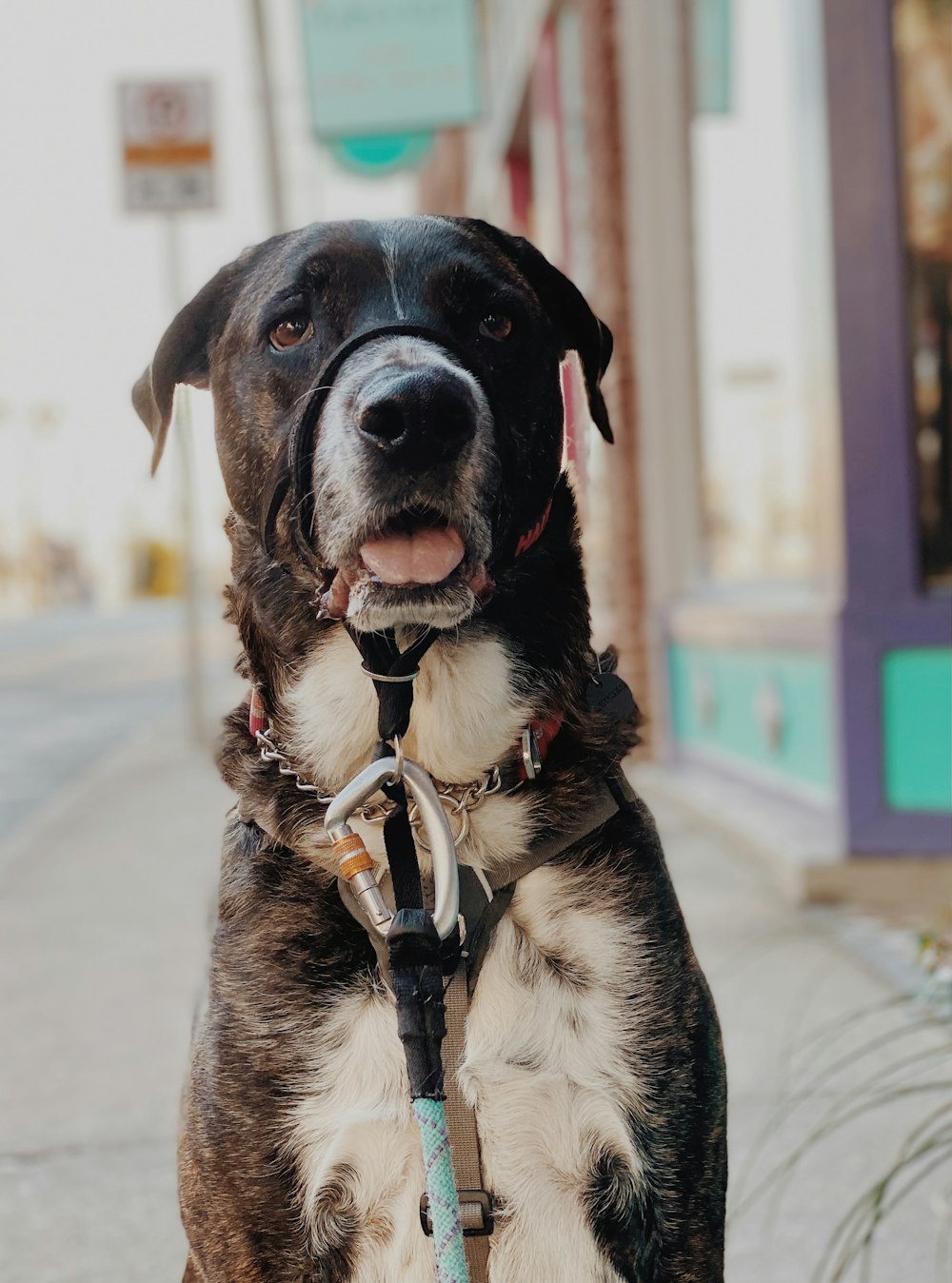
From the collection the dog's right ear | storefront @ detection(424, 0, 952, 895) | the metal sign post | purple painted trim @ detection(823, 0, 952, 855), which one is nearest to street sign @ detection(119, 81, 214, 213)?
the metal sign post

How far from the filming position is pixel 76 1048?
13.3ft

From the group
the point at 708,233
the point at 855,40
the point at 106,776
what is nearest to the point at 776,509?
the point at 708,233

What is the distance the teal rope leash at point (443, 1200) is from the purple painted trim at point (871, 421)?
131 inches

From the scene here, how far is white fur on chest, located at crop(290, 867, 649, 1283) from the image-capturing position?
176 cm

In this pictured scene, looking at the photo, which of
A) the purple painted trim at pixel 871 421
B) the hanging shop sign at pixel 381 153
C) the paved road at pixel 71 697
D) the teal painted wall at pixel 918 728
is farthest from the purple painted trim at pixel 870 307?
the hanging shop sign at pixel 381 153

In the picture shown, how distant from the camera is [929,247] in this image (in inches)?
187

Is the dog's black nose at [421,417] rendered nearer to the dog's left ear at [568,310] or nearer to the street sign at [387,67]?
the dog's left ear at [568,310]

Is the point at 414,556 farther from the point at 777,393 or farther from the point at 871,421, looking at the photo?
the point at 777,393

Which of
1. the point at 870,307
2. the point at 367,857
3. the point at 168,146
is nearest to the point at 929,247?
the point at 870,307

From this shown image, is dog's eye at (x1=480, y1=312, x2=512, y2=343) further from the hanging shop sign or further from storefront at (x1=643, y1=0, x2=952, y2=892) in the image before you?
the hanging shop sign

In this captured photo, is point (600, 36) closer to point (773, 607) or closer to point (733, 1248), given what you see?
point (773, 607)

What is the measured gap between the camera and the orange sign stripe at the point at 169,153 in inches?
303

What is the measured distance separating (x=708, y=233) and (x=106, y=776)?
494 centimetres

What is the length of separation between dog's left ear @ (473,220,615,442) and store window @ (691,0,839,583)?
2.80 m
